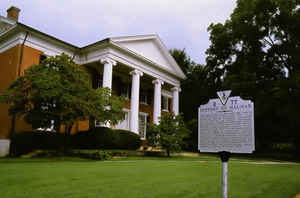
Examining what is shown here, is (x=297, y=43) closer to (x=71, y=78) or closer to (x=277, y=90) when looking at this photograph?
(x=277, y=90)

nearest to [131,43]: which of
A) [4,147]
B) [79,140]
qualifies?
[79,140]

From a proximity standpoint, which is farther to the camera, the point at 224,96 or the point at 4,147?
the point at 4,147

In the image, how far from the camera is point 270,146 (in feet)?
102

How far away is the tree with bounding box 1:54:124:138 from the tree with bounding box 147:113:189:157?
16.7ft

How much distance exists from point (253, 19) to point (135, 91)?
1374cm

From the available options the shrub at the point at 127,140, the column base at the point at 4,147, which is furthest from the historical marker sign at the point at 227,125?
the column base at the point at 4,147

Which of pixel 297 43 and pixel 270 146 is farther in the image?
pixel 270 146

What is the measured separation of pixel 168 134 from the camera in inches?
805

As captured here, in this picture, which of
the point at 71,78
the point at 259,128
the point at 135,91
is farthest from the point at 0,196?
the point at 259,128

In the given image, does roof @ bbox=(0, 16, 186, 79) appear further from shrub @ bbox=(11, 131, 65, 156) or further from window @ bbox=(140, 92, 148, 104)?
shrub @ bbox=(11, 131, 65, 156)

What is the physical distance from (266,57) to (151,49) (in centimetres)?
1164

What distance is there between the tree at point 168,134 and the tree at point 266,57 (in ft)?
27.3

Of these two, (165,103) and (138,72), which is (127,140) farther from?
(165,103)

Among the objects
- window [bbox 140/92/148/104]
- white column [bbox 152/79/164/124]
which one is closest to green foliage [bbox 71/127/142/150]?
white column [bbox 152/79/164/124]
